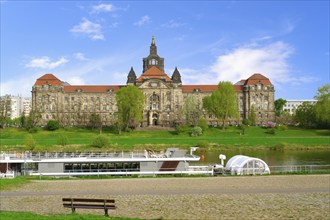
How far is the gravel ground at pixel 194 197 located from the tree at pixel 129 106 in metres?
67.9

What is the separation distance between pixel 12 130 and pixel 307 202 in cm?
8576

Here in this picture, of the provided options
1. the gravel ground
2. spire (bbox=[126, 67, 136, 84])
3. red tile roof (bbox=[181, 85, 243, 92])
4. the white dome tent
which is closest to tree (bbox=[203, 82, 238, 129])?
red tile roof (bbox=[181, 85, 243, 92])

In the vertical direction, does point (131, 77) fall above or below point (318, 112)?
above

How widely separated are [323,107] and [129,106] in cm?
4875

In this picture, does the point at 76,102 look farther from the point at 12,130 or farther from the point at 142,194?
the point at 142,194

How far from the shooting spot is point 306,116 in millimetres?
103375

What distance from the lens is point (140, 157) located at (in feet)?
118

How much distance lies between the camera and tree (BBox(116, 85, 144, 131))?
96.5 meters

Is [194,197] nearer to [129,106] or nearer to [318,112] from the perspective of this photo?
[129,106]

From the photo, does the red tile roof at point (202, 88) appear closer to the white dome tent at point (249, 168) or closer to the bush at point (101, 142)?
the bush at point (101, 142)

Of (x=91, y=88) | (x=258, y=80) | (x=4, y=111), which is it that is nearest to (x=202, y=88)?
(x=258, y=80)

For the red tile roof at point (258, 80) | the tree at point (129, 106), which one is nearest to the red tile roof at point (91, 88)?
the tree at point (129, 106)

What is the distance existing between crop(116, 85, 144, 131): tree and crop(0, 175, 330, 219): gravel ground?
6788cm

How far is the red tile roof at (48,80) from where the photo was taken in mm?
119875
